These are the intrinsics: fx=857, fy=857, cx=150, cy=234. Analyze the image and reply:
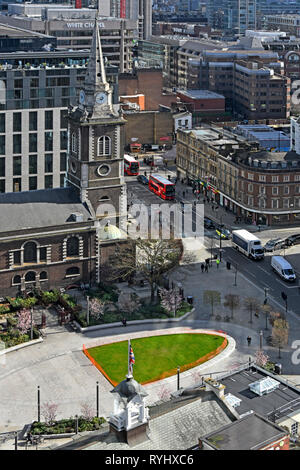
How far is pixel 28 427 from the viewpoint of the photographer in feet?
251

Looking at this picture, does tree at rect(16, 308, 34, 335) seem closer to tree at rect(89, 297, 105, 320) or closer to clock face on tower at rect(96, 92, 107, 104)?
tree at rect(89, 297, 105, 320)

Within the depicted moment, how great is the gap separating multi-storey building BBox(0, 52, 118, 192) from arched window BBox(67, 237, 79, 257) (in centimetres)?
3648

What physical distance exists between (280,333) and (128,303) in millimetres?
18753

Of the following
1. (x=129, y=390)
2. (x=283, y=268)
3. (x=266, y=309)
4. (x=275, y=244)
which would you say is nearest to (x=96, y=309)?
(x=266, y=309)

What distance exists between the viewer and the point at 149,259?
105 meters

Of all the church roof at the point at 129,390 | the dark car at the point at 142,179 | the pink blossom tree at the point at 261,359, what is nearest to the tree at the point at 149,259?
the pink blossom tree at the point at 261,359

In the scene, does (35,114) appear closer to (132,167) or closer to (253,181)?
(132,167)

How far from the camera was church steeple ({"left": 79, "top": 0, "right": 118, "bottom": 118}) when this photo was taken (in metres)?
108

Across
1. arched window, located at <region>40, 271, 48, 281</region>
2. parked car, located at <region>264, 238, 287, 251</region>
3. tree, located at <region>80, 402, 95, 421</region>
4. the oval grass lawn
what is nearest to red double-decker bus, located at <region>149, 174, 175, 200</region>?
parked car, located at <region>264, 238, 287, 251</region>

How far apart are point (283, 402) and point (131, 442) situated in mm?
22067

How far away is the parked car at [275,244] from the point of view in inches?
4918

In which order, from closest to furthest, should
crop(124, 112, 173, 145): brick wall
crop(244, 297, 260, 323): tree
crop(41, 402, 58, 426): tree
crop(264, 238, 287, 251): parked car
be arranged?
crop(41, 402, 58, 426): tree < crop(244, 297, 260, 323): tree < crop(264, 238, 287, 251): parked car < crop(124, 112, 173, 145): brick wall

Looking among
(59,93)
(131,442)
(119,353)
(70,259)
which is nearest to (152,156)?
(59,93)
